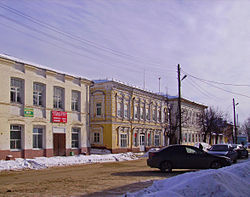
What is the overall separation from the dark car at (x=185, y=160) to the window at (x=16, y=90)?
13.1 m

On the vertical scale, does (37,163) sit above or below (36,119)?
below

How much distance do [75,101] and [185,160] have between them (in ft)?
56.0

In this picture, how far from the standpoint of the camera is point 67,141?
29.9m

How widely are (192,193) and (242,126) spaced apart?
141860 millimetres

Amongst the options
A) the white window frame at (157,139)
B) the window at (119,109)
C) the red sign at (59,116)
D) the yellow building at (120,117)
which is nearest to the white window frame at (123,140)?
the yellow building at (120,117)

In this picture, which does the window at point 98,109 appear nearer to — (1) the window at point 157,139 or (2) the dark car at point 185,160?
(1) the window at point 157,139

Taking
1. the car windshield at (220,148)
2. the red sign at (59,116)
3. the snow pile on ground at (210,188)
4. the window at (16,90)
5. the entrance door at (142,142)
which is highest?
the window at (16,90)

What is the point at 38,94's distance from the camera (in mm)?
27156

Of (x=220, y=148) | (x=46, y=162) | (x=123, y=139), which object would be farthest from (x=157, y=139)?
(x=46, y=162)

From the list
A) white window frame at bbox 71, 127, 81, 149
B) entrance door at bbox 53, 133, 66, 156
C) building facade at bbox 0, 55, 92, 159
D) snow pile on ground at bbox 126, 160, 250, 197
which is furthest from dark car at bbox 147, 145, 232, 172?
white window frame at bbox 71, 127, 81, 149

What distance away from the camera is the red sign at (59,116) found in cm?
2814

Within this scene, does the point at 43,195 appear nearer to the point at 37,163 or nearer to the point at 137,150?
the point at 37,163

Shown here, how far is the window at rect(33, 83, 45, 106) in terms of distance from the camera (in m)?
26.8

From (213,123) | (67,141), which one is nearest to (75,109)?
(67,141)
